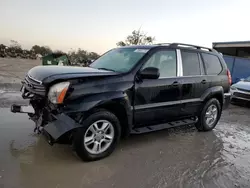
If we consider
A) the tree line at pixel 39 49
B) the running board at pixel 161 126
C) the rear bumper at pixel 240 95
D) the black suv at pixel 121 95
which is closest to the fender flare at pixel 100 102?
the black suv at pixel 121 95

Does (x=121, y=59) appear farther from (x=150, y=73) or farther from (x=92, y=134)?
(x=92, y=134)

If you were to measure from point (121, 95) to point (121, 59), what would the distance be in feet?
3.40

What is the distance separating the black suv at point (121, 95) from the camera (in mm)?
3211

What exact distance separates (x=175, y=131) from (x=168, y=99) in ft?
4.30

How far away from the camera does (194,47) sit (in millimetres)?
5086

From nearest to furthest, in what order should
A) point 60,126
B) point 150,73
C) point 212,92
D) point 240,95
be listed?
point 60,126
point 150,73
point 212,92
point 240,95

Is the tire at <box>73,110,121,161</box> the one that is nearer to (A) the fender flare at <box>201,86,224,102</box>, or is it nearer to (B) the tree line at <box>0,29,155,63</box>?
(A) the fender flare at <box>201,86,224,102</box>

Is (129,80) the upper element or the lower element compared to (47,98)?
upper

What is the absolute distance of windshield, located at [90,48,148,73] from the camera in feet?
13.4

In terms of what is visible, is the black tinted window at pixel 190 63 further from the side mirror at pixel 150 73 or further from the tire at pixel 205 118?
the side mirror at pixel 150 73

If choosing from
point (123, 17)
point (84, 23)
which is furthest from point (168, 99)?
point (84, 23)

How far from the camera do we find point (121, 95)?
363 centimetres

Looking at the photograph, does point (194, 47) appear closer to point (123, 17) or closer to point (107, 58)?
point (107, 58)

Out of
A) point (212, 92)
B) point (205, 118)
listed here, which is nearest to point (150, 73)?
point (212, 92)
